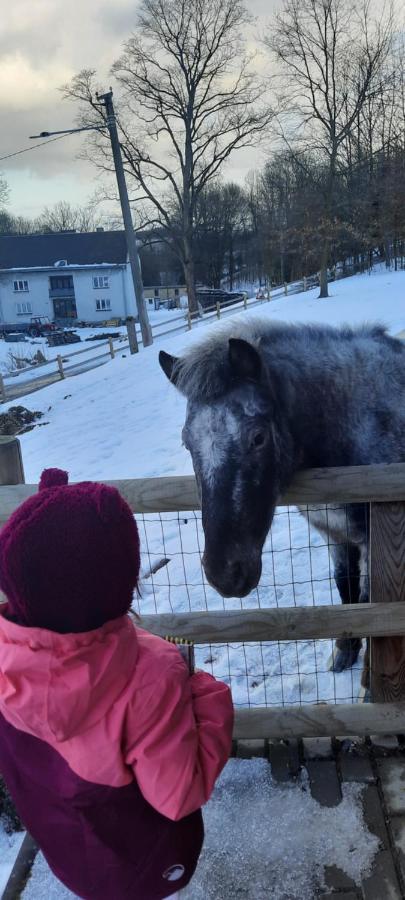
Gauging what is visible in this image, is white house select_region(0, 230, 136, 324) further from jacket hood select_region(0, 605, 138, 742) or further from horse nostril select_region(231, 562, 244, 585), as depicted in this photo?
jacket hood select_region(0, 605, 138, 742)

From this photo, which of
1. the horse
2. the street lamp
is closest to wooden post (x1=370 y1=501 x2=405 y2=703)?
the horse

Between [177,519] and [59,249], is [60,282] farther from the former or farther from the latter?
[177,519]

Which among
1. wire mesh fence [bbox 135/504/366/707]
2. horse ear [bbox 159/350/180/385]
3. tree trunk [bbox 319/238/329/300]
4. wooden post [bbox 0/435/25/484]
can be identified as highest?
tree trunk [bbox 319/238/329/300]

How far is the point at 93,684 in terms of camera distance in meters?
1.37

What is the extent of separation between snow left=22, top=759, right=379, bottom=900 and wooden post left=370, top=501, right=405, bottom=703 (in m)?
0.47

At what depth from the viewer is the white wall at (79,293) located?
51.2 meters

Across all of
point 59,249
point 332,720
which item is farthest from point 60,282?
point 332,720

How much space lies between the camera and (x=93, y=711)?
1397 millimetres

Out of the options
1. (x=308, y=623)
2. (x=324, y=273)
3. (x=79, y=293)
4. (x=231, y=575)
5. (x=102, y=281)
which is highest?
(x=102, y=281)

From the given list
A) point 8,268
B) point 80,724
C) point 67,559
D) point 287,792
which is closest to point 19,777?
point 80,724

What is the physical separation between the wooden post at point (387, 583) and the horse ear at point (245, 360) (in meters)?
0.76

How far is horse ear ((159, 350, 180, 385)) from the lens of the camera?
8.53ft

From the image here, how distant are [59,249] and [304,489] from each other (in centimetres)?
5806

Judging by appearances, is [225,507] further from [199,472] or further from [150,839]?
[150,839]
